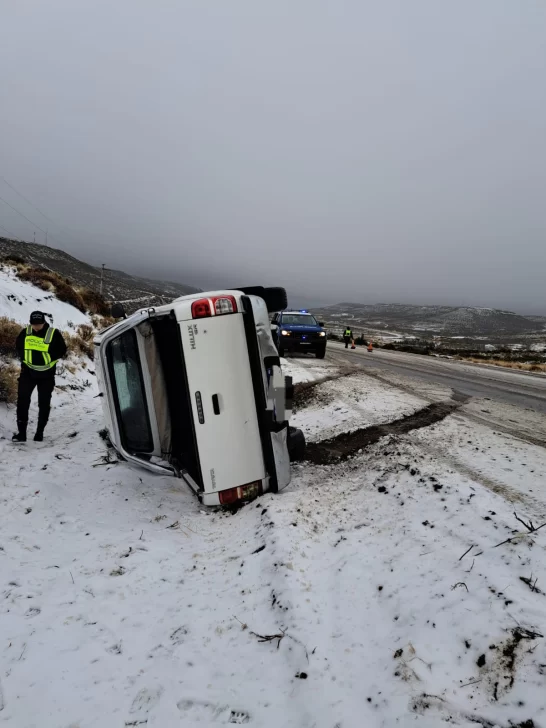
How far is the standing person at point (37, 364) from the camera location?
17.1 ft

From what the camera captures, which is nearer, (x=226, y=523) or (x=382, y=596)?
(x=382, y=596)

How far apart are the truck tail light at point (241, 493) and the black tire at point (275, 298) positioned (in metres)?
2.13

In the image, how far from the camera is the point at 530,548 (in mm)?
2445

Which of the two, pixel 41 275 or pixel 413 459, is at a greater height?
pixel 41 275

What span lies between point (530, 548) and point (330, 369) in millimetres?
9088

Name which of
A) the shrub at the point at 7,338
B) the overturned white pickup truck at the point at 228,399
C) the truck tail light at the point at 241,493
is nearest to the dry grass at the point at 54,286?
the shrub at the point at 7,338

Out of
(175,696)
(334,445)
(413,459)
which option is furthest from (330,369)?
(175,696)

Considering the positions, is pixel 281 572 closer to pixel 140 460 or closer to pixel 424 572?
pixel 424 572

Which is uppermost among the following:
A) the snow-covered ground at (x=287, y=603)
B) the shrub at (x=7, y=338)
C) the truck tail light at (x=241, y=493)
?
the shrub at (x=7, y=338)

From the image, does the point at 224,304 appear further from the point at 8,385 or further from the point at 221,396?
the point at 8,385

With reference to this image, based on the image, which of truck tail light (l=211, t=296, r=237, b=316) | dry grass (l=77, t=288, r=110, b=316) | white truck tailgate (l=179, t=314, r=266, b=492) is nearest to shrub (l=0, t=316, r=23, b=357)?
white truck tailgate (l=179, t=314, r=266, b=492)

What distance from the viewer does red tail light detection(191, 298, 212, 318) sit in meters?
3.35

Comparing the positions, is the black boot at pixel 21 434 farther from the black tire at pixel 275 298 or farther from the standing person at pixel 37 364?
the black tire at pixel 275 298

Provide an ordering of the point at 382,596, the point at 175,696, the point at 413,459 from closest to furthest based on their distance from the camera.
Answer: the point at 175,696
the point at 382,596
the point at 413,459
